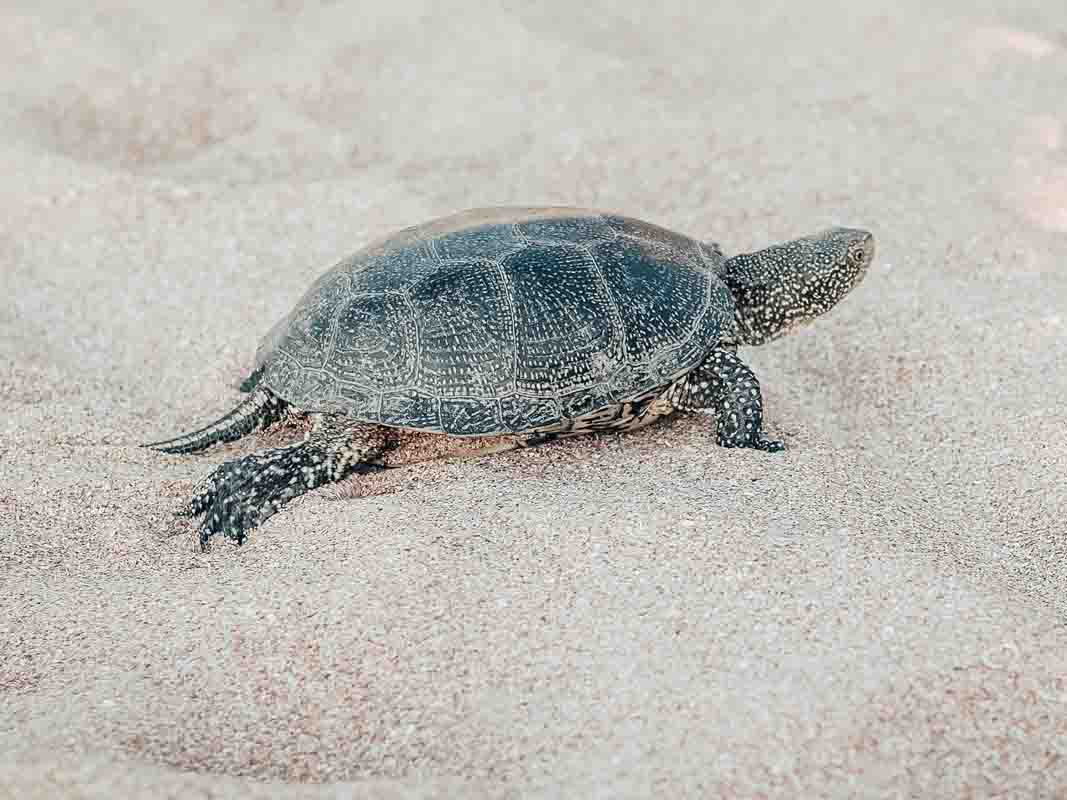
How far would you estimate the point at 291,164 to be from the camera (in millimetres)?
6688

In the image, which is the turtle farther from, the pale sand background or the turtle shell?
the pale sand background

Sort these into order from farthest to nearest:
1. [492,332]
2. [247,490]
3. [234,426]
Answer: [234,426] → [492,332] → [247,490]

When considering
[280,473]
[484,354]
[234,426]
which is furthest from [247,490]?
[484,354]

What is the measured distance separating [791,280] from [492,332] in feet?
4.58

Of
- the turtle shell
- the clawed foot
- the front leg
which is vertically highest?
the turtle shell

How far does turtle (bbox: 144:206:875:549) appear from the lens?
13.1 ft

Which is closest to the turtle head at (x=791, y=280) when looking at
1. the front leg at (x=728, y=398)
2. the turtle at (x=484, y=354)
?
the turtle at (x=484, y=354)

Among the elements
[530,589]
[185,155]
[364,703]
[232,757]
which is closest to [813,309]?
[530,589]

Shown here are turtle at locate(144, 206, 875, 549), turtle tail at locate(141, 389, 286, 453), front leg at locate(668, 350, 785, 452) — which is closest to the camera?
turtle at locate(144, 206, 875, 549)

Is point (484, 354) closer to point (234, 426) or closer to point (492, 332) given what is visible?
point (492, 332)

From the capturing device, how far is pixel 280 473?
13.1 feet

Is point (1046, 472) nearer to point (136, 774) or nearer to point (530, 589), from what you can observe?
point (530, 589)

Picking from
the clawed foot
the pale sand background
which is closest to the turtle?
the clawed foot

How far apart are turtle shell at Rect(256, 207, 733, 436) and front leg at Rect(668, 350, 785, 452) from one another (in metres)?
0.12
